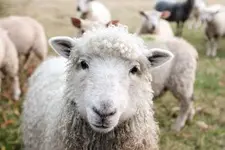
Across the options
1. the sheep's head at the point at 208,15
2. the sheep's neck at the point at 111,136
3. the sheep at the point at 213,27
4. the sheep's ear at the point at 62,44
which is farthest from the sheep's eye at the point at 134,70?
the sheep's head at the point at 208,15

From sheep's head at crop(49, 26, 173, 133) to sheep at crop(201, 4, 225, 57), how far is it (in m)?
7.32

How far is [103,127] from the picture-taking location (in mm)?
2316

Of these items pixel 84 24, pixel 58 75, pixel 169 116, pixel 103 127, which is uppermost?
pixel 103 127

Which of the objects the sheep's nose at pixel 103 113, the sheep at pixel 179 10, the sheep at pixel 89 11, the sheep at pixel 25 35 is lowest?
the sheep at pixel 179 10

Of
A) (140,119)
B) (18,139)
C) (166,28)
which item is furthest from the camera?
(166,28)

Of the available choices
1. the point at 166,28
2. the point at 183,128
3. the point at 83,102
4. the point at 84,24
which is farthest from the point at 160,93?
the point at 166,28

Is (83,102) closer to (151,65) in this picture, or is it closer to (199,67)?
(151,65)

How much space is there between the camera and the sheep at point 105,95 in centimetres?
232

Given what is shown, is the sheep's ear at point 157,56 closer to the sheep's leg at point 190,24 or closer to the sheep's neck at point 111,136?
the sheep's neck at point 111,136

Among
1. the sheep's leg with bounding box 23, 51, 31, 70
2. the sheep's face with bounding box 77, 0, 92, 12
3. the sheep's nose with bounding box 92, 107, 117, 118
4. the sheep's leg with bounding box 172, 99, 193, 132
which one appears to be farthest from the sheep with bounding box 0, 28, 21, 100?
the sheep's nose with bounding box 92, 107, 117, 118

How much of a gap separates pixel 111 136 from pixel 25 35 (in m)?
3.86

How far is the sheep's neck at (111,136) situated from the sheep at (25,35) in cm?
368

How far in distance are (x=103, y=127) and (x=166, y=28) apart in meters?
5.88

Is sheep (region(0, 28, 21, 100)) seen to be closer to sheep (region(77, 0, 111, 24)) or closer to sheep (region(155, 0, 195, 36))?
sheep (region(77, 0, 111, 24))
